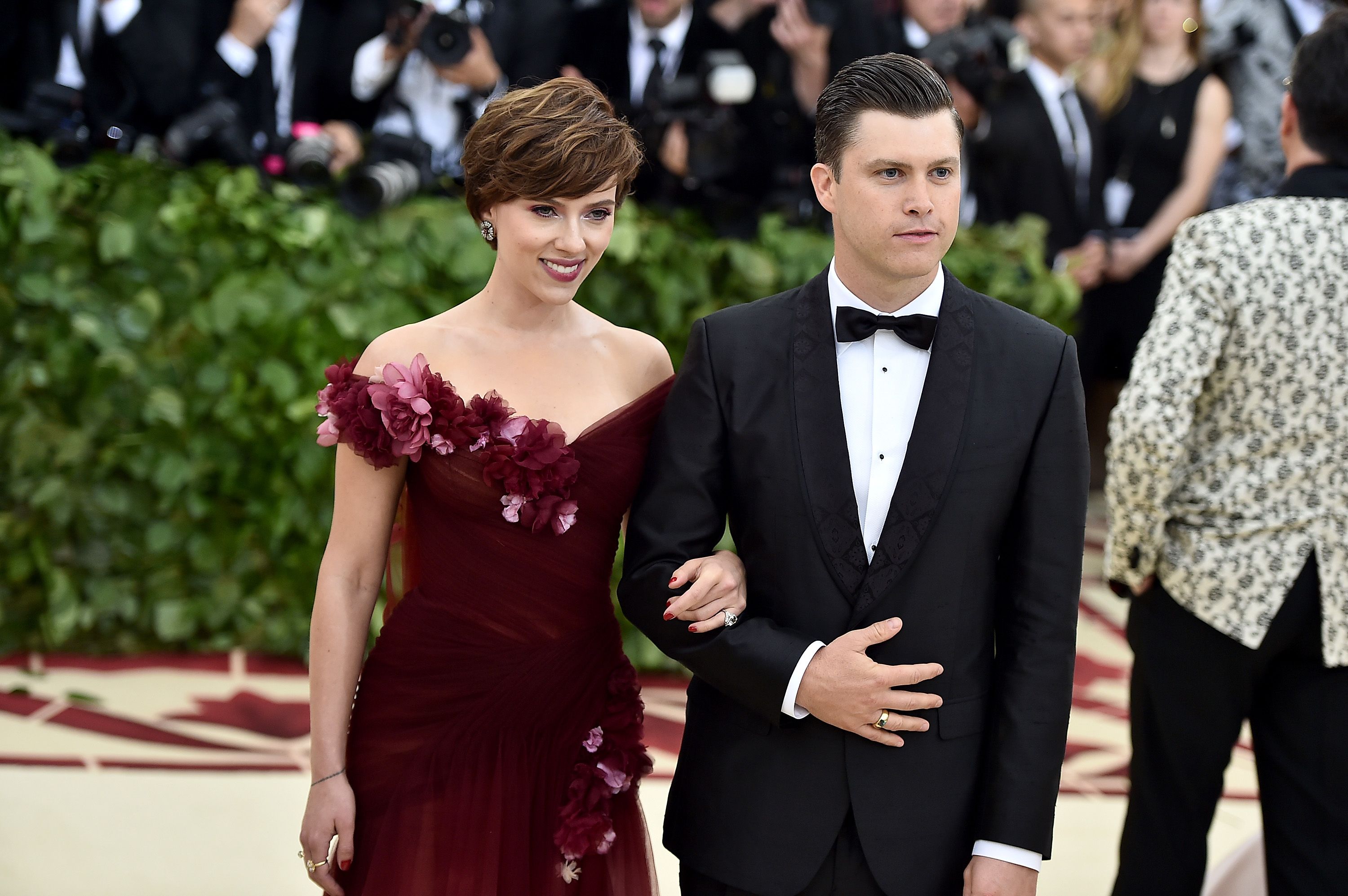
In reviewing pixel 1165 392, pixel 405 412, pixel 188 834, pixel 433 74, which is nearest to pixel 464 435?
pixel 405 412

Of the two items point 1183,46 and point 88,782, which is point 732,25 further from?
point 88,782

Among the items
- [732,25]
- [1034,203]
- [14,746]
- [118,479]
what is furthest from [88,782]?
[1034,203]

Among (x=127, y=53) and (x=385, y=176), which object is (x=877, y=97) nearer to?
(x=385, y=176)

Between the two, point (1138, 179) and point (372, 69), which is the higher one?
point (372, 69)

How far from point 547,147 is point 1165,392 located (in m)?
1.23

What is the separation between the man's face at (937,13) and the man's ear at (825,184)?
344 centimetres

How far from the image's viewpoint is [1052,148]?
5.32 meters

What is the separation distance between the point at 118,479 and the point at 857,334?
3348mm

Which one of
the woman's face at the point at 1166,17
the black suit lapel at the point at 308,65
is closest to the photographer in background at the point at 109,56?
the black suit lapel at the point at 308,65

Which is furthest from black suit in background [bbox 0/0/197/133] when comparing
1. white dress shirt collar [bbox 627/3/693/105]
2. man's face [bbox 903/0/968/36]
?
man's face [bbox 903/0/968/36]

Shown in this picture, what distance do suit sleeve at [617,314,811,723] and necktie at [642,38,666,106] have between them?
2721mm

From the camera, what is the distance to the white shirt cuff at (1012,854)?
177 cm

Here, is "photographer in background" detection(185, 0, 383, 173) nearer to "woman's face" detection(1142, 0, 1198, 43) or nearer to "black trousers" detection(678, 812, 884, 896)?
"woman's face" detection(1142, 0, 1198, 43)

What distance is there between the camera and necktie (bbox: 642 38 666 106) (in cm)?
451
